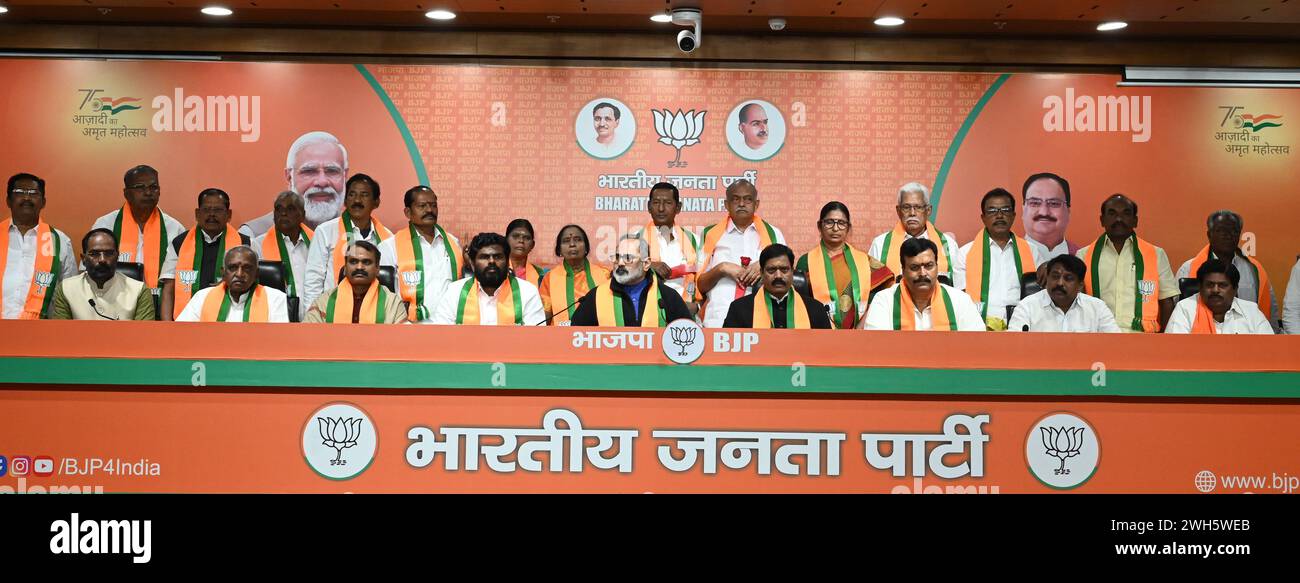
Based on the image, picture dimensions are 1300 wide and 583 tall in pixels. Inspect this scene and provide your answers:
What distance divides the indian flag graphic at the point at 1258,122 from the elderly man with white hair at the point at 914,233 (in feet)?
6.35

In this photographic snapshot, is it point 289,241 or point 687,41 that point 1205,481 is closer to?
point 687,41

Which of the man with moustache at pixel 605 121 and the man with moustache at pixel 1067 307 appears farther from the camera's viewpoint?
the man with moustache at pixel 605 121

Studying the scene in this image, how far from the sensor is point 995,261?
6055 mm

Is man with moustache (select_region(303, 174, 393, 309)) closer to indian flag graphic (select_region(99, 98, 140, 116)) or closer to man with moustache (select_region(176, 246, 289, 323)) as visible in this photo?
man with moustache (select_region(176, 246, 289, 323))

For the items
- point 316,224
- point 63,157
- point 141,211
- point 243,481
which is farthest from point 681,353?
point 63,157

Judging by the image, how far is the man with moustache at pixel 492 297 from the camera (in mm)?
4754

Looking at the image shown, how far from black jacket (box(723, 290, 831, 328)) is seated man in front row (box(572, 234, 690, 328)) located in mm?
209

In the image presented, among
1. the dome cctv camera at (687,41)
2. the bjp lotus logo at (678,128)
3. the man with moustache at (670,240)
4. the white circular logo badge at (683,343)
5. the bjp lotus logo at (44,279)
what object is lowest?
the white circular logo badge at (683,343)

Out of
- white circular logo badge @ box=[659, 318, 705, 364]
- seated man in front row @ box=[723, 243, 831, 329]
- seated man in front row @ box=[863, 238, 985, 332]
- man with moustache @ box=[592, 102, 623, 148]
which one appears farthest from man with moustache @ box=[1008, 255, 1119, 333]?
man with moustache @ box=[592, 102, 623, 148]

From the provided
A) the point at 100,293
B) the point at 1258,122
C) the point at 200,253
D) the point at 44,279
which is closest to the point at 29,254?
the point at 44,279

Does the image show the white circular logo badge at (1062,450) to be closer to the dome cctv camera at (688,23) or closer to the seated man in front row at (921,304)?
the seated man in front row at (921,304)

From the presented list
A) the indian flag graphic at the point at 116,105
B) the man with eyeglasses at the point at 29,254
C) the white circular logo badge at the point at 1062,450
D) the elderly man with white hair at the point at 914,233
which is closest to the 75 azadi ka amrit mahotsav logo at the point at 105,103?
the indian flag graphic at the point at 116,105

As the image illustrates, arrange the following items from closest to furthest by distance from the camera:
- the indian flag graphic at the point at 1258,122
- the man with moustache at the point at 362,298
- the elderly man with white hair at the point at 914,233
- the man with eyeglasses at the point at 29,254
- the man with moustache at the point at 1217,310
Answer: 1. the man with moustache at the point at 362,298
2. the man with moustache at the point at 1217,310
3. the man with eyeglasses at the point at 29,254
4. the elderly man with white hair at the point at 914,233
5. the indian flag graphic at the point at 1258,122
